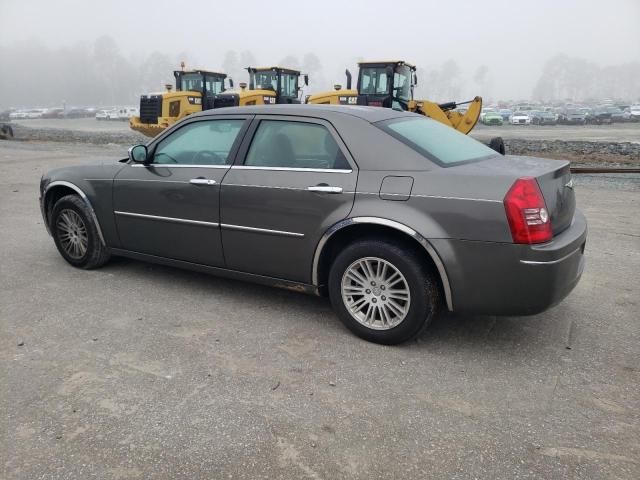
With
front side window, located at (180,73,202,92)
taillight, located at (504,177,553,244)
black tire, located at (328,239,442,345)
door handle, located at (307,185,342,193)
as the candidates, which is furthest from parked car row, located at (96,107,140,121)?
taillight, located at (504,177,553,244)

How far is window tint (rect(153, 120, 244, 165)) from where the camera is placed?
4.25 m

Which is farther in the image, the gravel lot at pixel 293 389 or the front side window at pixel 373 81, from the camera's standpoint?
the front side window at pixel 373 81

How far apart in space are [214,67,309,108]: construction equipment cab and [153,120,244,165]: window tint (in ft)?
43.5

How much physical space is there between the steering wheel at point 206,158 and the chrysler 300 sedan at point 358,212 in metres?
0.01

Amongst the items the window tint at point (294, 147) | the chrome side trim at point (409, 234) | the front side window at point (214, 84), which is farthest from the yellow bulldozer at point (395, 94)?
the chrome side trim at point (409, 234)

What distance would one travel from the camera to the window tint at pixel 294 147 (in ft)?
12.5

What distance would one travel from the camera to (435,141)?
384 centimetres

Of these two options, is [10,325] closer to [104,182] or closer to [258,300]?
[104,182]

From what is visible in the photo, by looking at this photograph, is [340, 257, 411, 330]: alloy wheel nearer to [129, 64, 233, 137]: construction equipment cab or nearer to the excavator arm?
the excavator arm

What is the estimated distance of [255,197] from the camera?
3.93 m

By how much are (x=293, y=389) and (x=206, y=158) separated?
2.10 metres

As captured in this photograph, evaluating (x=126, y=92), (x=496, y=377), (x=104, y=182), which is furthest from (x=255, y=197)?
(x=126, y=92)

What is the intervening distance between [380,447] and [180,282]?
2.83 meters

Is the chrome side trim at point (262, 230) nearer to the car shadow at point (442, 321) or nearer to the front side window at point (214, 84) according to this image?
the car shadow at point (442, 321)
